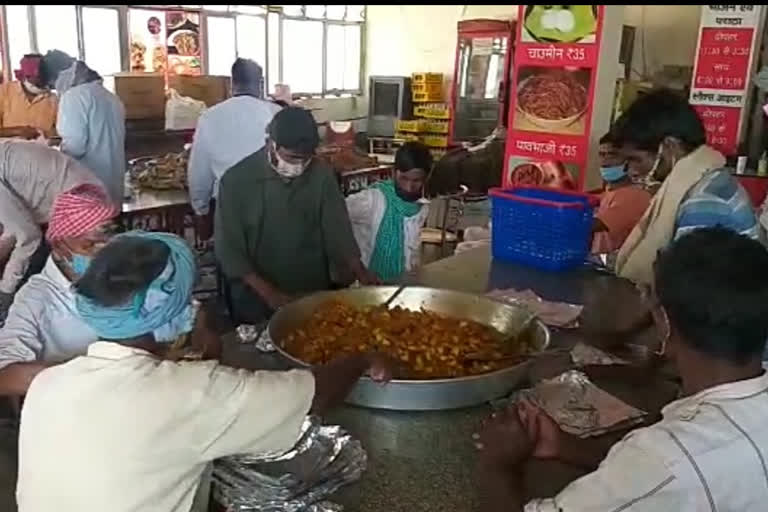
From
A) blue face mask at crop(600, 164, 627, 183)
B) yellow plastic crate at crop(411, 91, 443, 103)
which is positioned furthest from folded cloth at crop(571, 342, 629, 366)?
yellow plastic crate at crop(411, 91, 443, 103)

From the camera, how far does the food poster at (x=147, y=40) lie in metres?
7.32

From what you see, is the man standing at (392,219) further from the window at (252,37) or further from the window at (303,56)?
the window at (303,56)

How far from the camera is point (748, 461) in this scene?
1.00m

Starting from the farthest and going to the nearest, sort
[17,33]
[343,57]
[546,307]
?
[343,57]
[17,33]
[546,307]

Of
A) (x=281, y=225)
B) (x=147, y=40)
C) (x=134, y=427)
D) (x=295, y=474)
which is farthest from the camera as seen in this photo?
(x=147, y=40)

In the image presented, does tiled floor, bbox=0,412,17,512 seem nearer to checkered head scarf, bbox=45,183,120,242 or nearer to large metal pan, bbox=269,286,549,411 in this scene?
checkered head scarf, bbox=45,183,120,242

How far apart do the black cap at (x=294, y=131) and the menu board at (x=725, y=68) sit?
4203mm

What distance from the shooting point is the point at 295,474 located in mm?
1301

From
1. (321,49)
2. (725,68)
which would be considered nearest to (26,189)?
(725,68)

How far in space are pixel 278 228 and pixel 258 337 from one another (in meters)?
0.71

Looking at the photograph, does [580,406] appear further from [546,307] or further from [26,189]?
[26,189]

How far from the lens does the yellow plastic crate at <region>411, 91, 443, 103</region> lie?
9.18 metres

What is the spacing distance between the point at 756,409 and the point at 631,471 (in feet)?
0.66

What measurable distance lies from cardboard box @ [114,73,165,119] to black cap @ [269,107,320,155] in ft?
14.5
